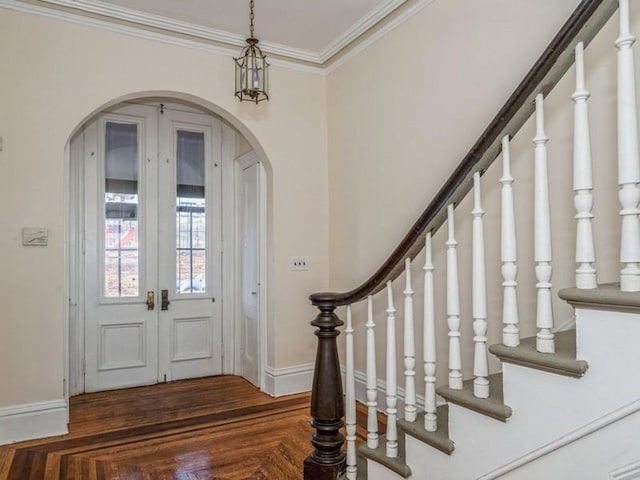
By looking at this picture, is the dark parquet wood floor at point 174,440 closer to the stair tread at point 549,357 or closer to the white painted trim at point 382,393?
the white painted trim at point 382,393

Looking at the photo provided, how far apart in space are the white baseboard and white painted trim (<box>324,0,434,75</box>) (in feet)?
10.8

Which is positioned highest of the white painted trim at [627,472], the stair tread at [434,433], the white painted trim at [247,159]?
the white painted trim at [247,159]

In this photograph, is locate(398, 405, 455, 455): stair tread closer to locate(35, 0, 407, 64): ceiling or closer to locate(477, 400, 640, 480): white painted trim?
locate(477, 400, 640, 480): white painted trim

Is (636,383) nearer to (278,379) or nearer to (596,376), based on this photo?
(596,376)

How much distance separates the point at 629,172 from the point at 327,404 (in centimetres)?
154

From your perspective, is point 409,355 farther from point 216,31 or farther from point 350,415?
point 216,31

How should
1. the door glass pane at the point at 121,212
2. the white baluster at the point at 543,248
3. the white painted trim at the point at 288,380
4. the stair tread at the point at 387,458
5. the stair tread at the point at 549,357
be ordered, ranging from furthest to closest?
the door glass pane at the point at 121,212 → the white painted trim at the point at 288,380 → the stair tread at the point at 387,458 → the white baluster at the point at 543,248 → the stair tread at the point at 549,357

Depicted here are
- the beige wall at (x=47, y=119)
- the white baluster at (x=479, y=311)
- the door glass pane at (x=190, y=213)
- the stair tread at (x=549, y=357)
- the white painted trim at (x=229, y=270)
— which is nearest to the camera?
the stair tread at (x=549, y=357)

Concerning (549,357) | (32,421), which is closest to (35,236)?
(32,421)

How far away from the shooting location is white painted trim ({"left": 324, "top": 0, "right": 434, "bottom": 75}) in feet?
10.2

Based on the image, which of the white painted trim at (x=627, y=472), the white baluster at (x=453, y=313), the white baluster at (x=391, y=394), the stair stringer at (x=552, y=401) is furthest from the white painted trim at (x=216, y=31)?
the white painted trim at (x=627, y=472)

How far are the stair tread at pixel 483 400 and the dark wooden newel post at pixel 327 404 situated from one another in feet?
2.12

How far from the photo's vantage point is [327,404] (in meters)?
2.15

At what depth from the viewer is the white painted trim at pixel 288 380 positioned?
3.90 meters
